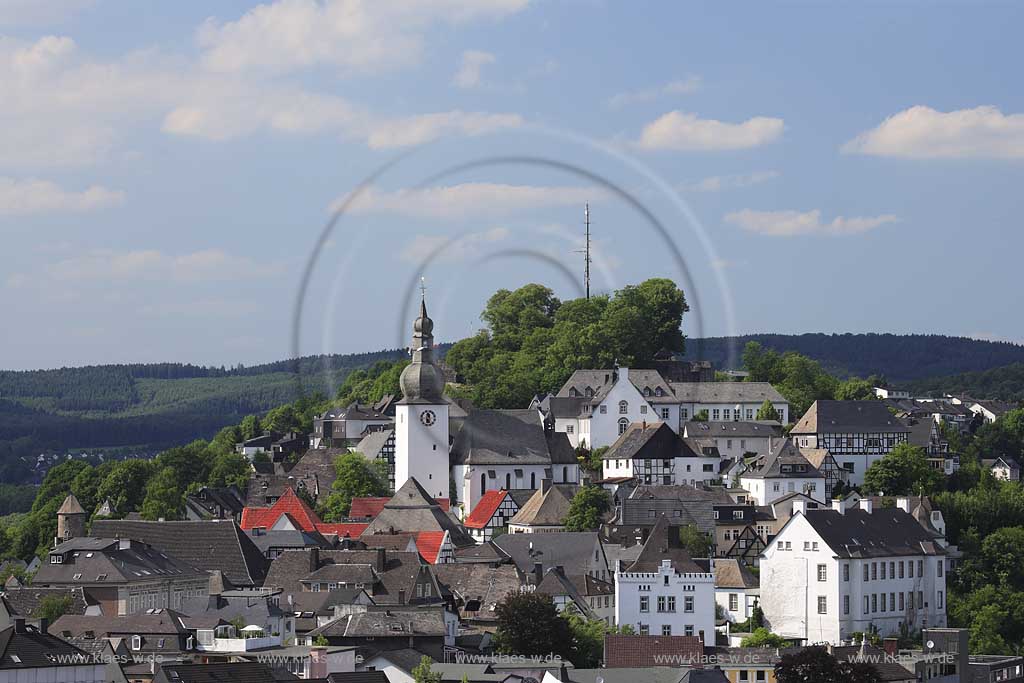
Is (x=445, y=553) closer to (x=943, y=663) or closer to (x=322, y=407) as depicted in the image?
(x=943, y=663)

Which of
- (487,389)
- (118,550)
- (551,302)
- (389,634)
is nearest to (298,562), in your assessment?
(118,550)

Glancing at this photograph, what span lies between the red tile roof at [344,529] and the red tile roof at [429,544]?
14.2 ft

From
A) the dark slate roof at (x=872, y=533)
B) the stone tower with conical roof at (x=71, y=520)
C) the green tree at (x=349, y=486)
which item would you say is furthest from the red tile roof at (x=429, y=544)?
the stone tower with conical roof at (x=71, y=520)

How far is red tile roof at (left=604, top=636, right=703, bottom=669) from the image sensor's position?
7288cm

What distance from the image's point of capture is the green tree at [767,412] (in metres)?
119

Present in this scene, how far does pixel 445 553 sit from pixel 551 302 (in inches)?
1834

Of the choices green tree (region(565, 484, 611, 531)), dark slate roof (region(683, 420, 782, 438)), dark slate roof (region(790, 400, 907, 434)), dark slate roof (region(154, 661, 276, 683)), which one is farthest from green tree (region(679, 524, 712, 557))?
dark slate roof (region(154, 661, 276, 683))

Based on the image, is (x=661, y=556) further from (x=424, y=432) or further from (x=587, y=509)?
(x=424, y=432)

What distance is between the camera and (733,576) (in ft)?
288

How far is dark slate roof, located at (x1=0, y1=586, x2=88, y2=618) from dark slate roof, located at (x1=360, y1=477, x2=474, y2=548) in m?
19.5

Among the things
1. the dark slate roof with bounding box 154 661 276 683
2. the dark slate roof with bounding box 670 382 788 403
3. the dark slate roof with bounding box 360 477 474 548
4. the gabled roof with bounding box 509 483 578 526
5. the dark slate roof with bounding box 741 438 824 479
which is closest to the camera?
the dark slate roof with bounding box 154 661 276 683

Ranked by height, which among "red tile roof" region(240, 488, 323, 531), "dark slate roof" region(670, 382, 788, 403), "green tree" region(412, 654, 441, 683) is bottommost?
"green tree" region(412, 654, 441, 683)

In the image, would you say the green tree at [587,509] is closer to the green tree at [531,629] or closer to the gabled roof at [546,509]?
the gabled roof at [546,509]

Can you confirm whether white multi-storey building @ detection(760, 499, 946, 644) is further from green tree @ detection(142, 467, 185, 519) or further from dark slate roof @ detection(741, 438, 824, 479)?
green tree @ detection(142, 467, 185, 519)
